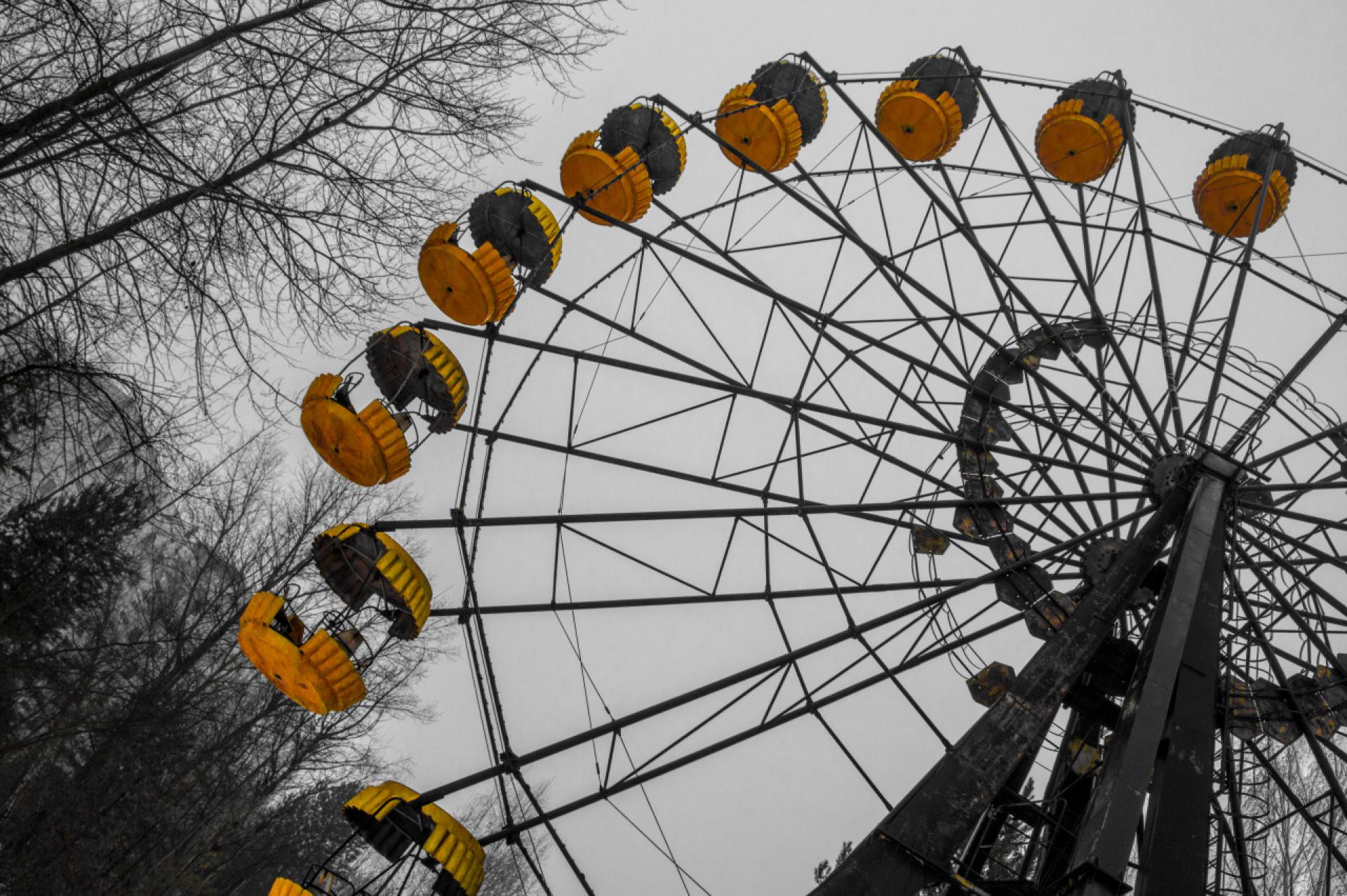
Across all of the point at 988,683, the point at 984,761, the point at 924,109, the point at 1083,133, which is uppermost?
the point at 1083,133

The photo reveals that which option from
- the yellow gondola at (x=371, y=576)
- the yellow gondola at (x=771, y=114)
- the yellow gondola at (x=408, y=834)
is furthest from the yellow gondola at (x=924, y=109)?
the yellow gondola at (x=408, y=834)

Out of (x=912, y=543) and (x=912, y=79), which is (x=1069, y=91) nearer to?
(x=912, y=79)

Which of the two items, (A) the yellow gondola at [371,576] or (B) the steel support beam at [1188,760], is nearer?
(B) the steel support beam at [1188,760]

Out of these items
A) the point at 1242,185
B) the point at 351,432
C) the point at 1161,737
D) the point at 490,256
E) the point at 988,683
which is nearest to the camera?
the point at 1161,737

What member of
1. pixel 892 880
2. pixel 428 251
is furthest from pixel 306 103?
pixel 892 880

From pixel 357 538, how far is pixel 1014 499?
282 inches

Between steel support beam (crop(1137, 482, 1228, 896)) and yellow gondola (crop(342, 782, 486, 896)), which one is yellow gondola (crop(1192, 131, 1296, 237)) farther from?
yellow gondola (crop(342, 782, 486, 896))

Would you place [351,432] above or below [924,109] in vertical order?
below

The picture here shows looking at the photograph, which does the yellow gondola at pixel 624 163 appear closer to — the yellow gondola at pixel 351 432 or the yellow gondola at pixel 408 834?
the yellow gondola at pixel 351 432

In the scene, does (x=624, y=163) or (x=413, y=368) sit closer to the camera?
(x=413, y=368)

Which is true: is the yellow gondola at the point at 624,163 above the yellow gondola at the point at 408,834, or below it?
above

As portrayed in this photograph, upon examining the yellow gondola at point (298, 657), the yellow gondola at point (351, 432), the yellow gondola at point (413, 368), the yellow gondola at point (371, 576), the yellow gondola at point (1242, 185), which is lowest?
the yellow gondola at point (298, 657)

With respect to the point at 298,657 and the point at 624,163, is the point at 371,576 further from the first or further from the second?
the point at 624,163

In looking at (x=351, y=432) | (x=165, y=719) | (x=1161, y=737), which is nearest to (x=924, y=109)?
(x=351, y=432)
